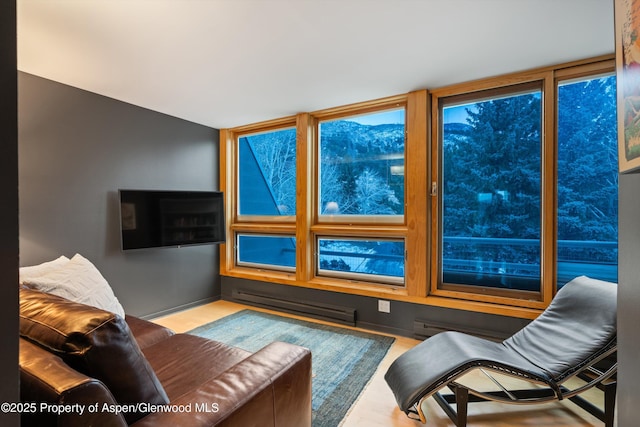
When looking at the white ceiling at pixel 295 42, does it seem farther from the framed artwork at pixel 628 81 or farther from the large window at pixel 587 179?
the framed artwork at pixel 628 81

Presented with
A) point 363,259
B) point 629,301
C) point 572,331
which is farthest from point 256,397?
point 363,259

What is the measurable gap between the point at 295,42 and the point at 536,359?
257 centimetres

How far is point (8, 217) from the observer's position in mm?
506

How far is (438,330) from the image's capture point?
274 cm

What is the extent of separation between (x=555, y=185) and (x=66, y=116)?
4347 millimetres

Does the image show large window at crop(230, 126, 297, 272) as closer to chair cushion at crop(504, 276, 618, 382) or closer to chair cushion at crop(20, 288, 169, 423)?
chair cushion at crop(504, 276, 618, 382)

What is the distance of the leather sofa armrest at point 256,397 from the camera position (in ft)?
2.97

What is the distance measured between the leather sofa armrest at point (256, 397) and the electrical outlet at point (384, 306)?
6.11 feet

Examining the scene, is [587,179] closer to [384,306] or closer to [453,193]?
[453,193]

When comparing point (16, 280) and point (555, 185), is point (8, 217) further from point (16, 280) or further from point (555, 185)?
point (555, 185)

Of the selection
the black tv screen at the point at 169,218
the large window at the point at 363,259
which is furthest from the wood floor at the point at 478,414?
the black tv screen at the point at 169,218

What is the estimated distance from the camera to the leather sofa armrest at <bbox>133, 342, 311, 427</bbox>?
904mm

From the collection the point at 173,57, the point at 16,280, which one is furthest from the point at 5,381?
the point at 173,57

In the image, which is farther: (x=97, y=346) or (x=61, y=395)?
(x=97, y=346)
